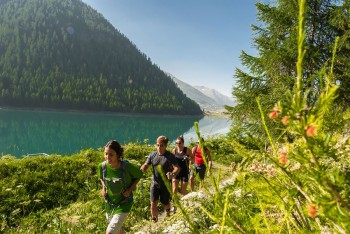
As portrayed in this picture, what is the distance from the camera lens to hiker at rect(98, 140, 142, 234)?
4699mm

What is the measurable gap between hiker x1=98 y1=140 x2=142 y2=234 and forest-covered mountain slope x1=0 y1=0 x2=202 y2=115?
121 meters

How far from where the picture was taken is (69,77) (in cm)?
15512

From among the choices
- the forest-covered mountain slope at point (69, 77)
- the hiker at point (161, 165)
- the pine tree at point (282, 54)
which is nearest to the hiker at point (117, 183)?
the hiker at point (161, 165)

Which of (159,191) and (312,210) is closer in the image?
→ (312,210)

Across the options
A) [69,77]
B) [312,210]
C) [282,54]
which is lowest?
[312,210]

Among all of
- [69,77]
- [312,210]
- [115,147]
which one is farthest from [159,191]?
[69,77]

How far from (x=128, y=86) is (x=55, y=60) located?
47926 millimetres

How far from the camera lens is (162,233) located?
5258 mm

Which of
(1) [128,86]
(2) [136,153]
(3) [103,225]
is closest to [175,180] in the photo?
(3) [103,225]

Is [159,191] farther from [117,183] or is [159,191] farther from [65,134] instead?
[65,134]

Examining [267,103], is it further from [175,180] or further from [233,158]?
[175,180]

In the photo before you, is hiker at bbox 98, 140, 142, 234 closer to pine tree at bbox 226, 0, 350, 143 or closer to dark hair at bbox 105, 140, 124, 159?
dark hair at bbox 105, 140, 124, 159

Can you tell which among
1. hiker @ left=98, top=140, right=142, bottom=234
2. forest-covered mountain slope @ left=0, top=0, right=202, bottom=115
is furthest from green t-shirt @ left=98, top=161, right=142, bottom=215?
forest-covered mountain slope @ left=0, top=0, right=202, bottom=115

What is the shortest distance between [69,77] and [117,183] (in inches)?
Answer: 6397
